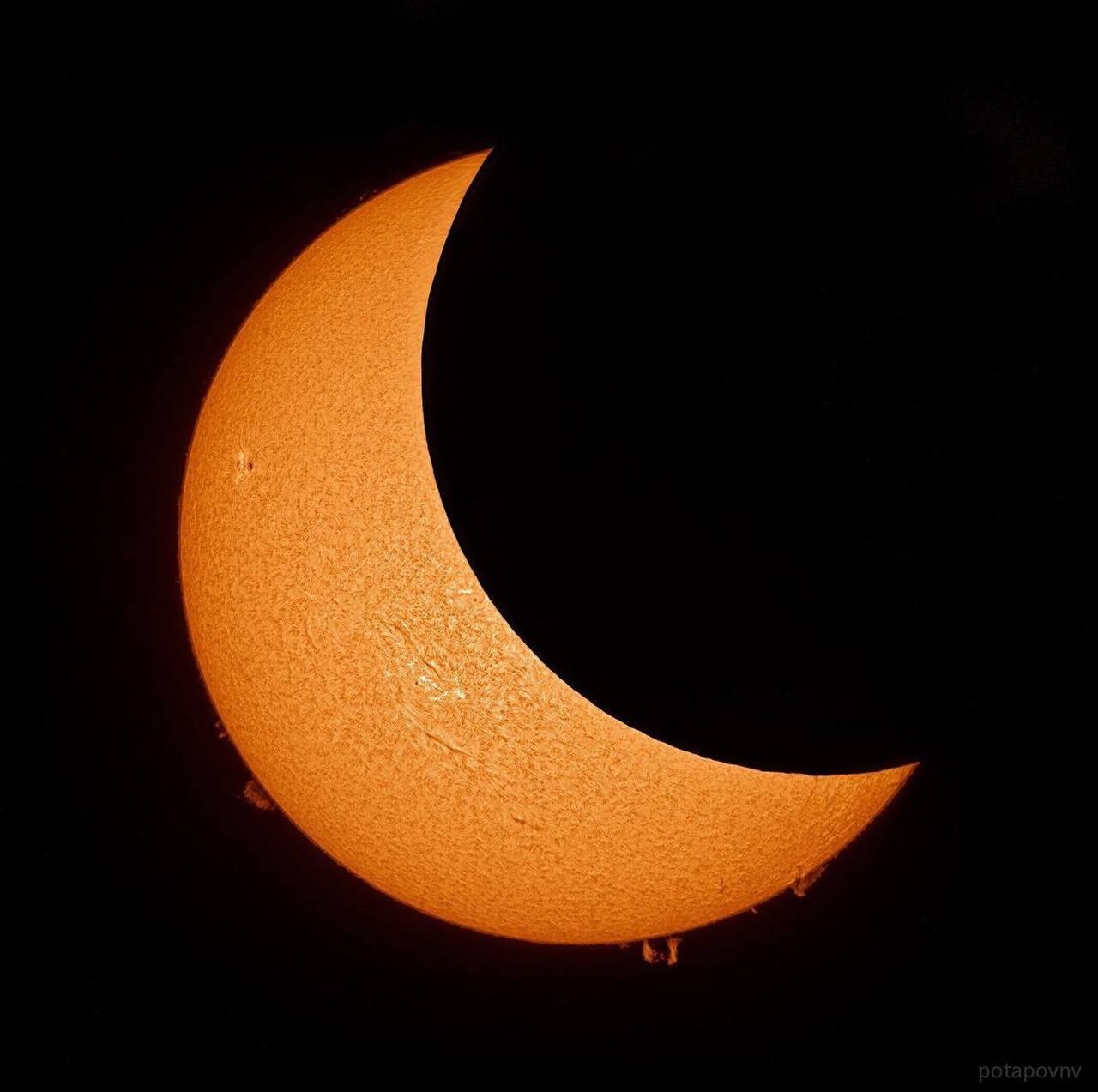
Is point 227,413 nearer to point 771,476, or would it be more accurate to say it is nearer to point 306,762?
point 306,762

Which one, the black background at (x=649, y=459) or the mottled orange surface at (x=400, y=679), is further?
the mottled orange surface at (x=400, y=679)

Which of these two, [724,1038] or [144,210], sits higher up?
[144,210]

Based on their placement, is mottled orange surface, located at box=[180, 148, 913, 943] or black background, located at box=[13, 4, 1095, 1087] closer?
black background, located at box=[13, 4, 1095, 1087]

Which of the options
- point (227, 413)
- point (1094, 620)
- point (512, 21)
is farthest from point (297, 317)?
point (1094, 620)
